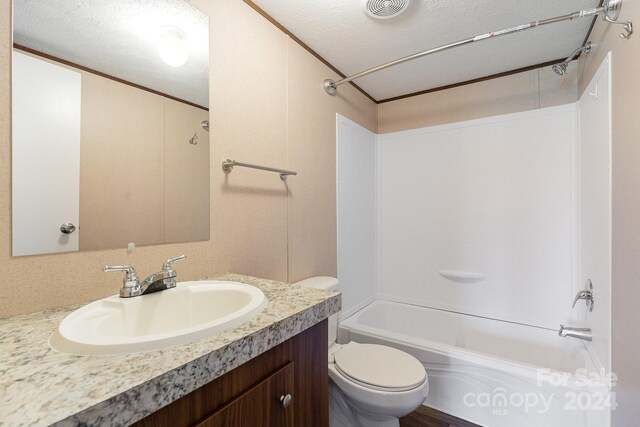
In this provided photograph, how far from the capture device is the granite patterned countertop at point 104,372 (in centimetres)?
38

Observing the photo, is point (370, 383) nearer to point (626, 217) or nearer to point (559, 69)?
point (626, 217)

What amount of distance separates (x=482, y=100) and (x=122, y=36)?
2.36 meters

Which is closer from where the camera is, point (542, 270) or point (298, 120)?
point (298, 120)

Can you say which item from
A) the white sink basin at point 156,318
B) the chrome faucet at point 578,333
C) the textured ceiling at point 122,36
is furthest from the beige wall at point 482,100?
the white sink basin at point 156,318

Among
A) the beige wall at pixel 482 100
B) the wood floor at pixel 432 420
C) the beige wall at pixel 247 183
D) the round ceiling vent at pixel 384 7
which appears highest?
the round ceiling vent at pixel 384 7

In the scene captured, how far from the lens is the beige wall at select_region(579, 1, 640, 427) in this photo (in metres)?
1.04

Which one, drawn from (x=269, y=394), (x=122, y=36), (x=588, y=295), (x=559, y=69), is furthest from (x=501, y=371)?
(x=122, y=36)

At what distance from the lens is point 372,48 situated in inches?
70.5

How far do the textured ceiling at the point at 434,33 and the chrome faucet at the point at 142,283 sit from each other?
1372 millimetres

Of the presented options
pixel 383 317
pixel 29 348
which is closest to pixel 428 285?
pixel 383 317

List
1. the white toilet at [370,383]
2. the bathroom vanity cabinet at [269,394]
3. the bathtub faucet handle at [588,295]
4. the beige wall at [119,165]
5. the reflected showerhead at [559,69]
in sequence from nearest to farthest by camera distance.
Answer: the bathroom vanity cabinet at [269,394] < the beige wall at [119,165] < the white toilet at [370,383] < the bathtub faucet handle at [588,295] < the reflected showerhead at [559,69]

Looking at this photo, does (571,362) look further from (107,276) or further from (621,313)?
(107,276)

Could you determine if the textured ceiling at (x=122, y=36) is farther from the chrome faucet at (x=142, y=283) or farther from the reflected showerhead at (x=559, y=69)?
the reflected showerhead at (x=559, y=69)

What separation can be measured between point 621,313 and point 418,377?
35.0 inches
